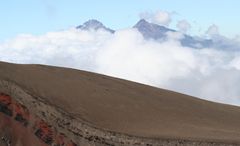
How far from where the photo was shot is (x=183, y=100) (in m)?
63.0

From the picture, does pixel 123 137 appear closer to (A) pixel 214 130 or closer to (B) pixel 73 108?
(B) pixel 73 108

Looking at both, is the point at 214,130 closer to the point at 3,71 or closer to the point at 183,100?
the point at 183,100

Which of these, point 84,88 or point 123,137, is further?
point 84,88

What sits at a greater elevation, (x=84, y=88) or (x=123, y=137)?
(x=84, y=88)

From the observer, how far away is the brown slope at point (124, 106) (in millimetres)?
44312

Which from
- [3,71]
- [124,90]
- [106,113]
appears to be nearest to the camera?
[3,71]

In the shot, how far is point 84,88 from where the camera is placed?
5259 cm

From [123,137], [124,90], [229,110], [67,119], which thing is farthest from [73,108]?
[229,110]

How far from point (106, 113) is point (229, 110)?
970 inches

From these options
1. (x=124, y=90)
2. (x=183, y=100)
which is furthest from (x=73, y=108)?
(x=183, y=100)

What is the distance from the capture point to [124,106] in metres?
51.1

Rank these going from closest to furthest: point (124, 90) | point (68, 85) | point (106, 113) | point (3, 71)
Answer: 1. point (3, 71)
2. point (106, 113)
3. point (68, 85)
4. point (124, 90)

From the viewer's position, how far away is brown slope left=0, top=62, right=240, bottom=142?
44312 mm

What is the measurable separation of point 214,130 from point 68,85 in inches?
631
